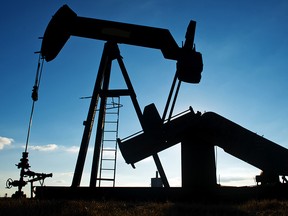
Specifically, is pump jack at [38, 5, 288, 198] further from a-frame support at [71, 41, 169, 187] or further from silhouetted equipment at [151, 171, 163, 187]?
silhouetted equipment at [151, 171, 163, 187]

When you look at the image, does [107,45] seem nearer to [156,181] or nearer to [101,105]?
[101,105]

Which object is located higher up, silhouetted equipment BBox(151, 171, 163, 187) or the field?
silhouetted equipment BBox(151, 171, 163, 187)

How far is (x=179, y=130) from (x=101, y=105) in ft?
10.3

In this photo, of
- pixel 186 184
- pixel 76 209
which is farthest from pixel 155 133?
pixel 76 209

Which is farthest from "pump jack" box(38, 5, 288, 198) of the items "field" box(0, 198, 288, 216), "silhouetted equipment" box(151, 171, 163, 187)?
"silhouetted equipment" box(151, 171, 163, 187)

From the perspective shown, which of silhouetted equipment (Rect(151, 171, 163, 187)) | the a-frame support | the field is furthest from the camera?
silhouetted equipment (Rect(151, 171, 163, 187))

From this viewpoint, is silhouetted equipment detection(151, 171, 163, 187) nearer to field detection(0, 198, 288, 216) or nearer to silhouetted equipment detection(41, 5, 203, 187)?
silhouetted equipment detection(41, 5, 203, 187)

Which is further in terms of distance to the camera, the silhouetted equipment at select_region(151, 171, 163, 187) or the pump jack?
the silhouetted equipment at select_region(151, 171, 163, 187)

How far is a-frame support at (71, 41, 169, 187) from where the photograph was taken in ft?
32.7

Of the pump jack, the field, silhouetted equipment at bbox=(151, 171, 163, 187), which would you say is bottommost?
the field

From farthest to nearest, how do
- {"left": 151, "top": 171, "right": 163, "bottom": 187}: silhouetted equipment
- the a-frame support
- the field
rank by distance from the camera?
{"left": 151, "top": 171, "right": 163, "bottom": 187}: silhouetted equipment → the a-frame support → the field

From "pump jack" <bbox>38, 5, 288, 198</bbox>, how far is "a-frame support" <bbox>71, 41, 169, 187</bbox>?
0.12 feet

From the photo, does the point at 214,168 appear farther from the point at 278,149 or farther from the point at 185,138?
Answer: the point at 278,149

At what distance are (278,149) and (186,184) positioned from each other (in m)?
3.44
